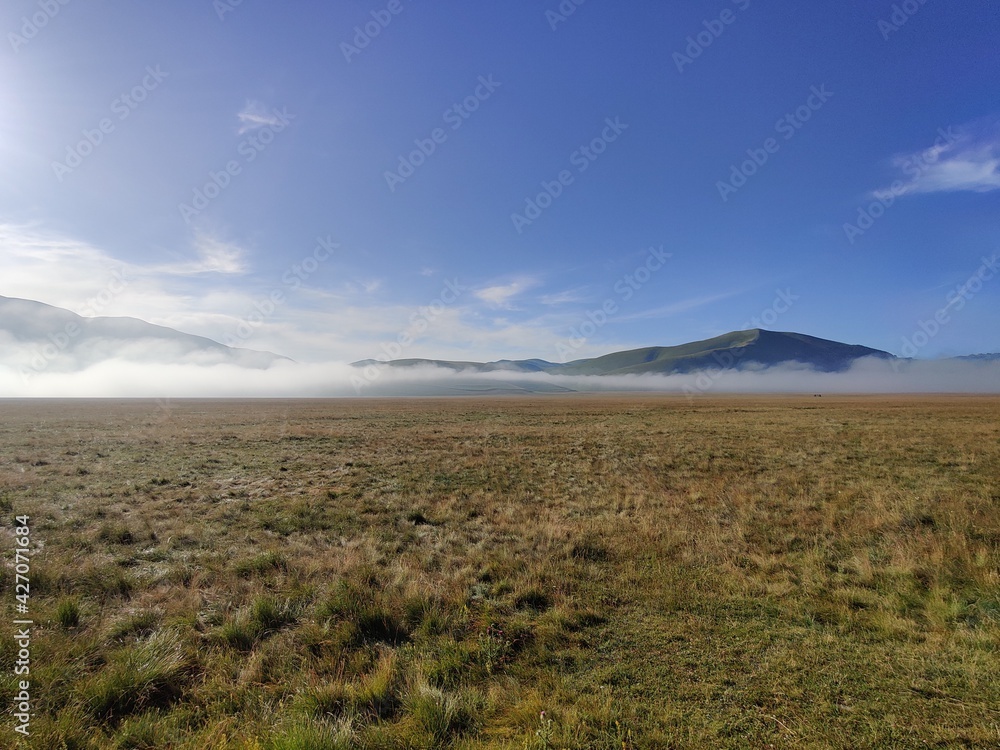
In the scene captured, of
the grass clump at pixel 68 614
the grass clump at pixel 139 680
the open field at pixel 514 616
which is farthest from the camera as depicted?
the grass clump at pixel 68 614

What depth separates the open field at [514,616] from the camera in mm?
3600

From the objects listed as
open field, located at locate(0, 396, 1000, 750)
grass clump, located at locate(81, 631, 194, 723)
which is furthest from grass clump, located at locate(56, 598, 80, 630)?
grass clump, located at locate(81, 631, 194, 723)

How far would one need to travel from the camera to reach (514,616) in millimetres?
5656

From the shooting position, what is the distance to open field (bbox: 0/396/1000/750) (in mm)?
3600

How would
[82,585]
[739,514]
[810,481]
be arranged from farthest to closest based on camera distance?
[810,481]
[739,514]
[82,585]

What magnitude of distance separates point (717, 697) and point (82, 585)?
9.32 meters

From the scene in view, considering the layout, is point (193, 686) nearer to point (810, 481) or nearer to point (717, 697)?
point (717, 697)

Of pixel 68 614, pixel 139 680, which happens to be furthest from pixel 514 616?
pixel 68 614

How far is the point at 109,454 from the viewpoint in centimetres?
2034

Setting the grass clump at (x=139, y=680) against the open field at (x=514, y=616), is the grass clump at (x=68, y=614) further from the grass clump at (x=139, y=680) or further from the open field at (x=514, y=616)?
the grass clump at (x=139, y=680)

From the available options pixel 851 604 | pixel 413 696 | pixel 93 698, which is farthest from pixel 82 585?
pixel 851 604

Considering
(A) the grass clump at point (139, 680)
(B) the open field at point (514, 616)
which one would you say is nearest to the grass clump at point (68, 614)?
(B) the open field at point (514, 616)

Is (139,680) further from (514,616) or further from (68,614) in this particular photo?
(514,616)

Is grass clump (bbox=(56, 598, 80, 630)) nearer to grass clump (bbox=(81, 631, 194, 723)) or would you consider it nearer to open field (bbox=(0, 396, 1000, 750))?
open field (bbox=(0, 396, 1000, 750))
